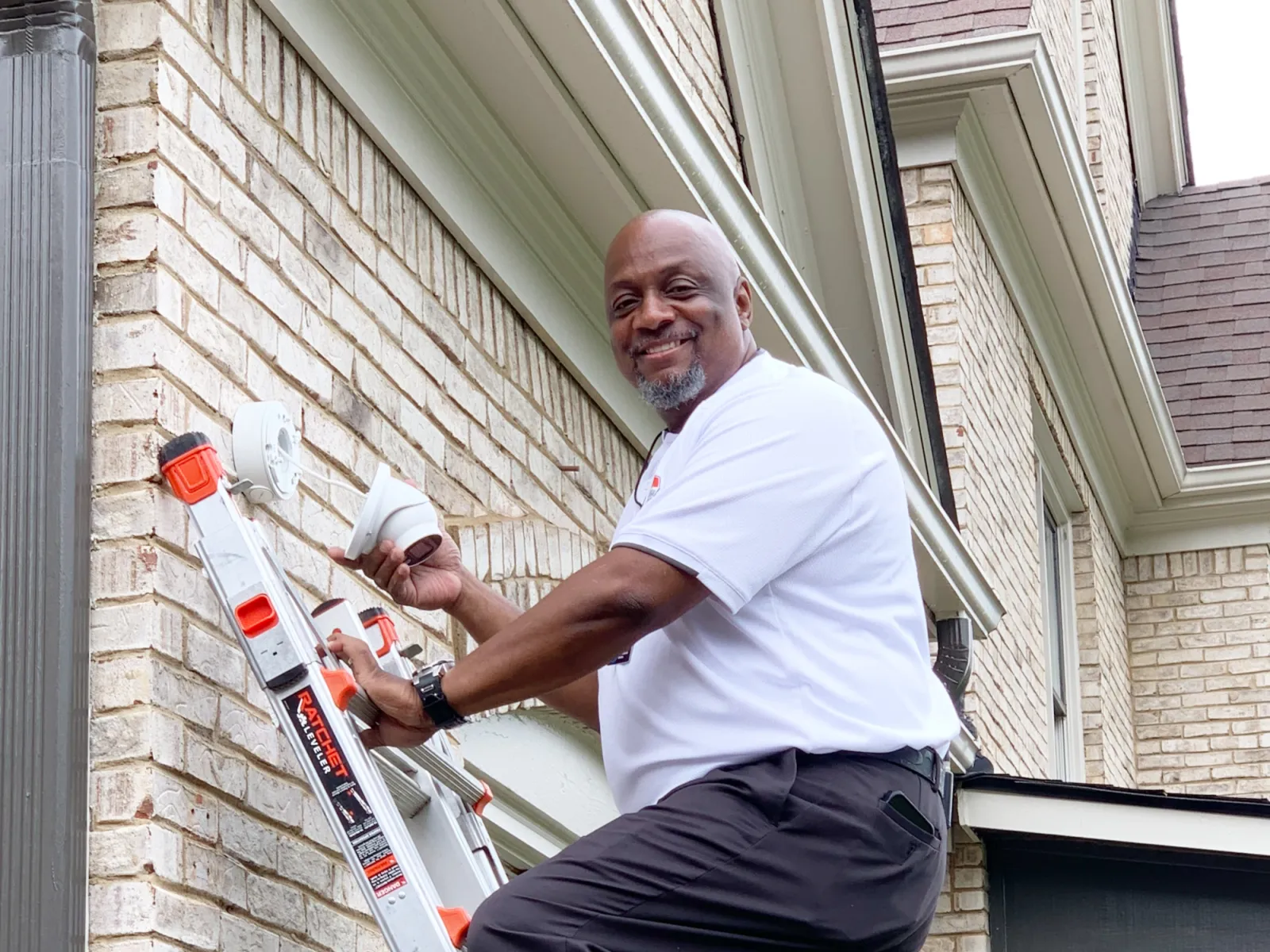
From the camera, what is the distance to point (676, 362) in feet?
11.3

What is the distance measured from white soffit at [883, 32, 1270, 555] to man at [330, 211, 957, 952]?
249 inches

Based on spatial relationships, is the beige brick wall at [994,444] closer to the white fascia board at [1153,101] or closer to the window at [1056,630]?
the window at [1056,630]

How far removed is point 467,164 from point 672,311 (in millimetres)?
1546

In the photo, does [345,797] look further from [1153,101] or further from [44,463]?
[1153,101]

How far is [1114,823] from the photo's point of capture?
24.2ft

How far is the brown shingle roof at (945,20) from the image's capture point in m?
9.59

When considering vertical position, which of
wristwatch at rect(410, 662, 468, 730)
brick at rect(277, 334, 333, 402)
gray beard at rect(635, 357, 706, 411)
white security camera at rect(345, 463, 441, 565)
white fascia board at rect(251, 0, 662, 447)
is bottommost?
wristwatch at rect(410, 662, 468, 730)

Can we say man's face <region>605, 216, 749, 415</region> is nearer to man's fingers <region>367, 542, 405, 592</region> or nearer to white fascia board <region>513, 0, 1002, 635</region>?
man's fingers <region>367, 542, 405, 592</region>

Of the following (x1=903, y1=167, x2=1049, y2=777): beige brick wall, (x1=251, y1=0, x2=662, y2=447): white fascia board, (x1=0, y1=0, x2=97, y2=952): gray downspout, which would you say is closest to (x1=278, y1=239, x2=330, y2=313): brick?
(x1=251, y1=0, x2=662, y2=447): white fascia board

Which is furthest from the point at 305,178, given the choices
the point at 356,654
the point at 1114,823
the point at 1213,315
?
the point at 1213,315

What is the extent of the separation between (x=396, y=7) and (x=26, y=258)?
1444mm

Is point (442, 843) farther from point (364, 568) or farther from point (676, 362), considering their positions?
point (676, 362)

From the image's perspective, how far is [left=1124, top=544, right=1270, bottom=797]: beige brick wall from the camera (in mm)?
13773

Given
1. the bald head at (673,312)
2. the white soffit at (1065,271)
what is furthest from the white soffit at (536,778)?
the white soffit at (1065,271)
